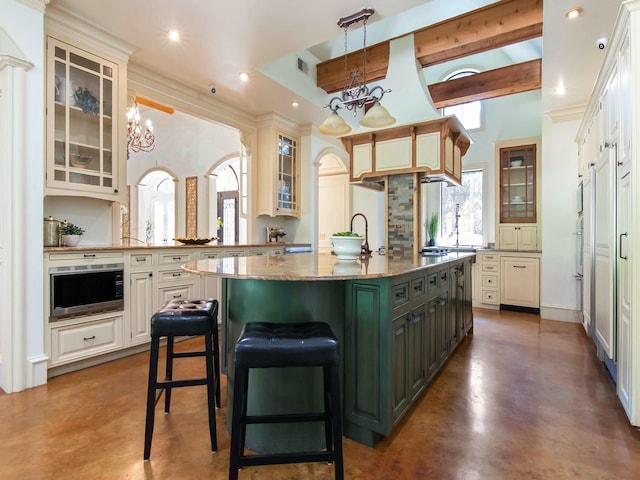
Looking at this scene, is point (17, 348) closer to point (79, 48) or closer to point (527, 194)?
point (79, 48)

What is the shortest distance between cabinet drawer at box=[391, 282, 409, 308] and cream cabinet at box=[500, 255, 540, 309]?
3958 millimetres

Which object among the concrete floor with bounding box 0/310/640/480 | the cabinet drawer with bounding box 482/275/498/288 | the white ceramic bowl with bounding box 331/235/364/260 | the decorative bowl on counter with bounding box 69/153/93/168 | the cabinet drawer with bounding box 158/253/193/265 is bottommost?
the concrete floor with bounding box 0/310/640/480

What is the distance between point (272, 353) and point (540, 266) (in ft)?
16.0

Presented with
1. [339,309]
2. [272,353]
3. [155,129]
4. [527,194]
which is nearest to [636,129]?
[339,309]

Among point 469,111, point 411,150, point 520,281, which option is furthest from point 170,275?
point 469,111

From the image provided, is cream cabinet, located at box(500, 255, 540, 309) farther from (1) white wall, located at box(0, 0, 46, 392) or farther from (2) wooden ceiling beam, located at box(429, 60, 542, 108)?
(1) white wall, located at box(0, 0, 46, 392)

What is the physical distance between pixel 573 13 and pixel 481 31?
1727 millimetres

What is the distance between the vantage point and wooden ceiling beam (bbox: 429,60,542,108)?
16.2 feet

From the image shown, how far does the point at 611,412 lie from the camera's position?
215 centimetres

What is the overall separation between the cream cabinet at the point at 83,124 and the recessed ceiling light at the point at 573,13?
3809 mm

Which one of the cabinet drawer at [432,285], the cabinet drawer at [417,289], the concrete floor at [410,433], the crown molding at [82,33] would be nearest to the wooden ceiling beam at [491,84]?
the concrete floor at [410,433]

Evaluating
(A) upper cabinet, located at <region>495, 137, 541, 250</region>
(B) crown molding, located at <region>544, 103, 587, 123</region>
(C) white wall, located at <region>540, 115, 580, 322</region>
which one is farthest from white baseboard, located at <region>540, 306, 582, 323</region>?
(B) crown molding, located at <region>544, 103, 587, 123</region>

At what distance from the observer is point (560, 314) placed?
4570 mm

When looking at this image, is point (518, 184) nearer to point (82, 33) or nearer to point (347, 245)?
point (347, 245)
